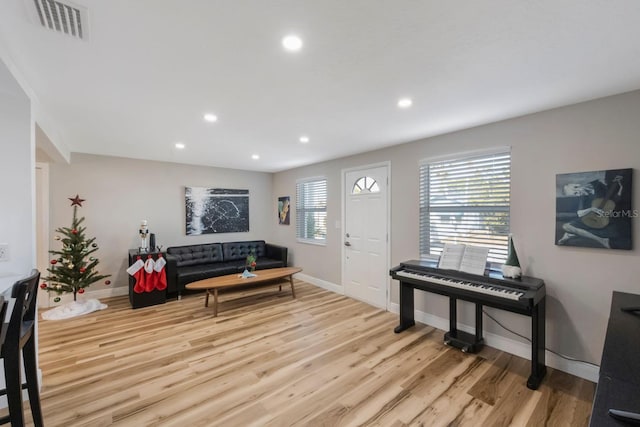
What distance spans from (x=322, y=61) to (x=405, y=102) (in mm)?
971

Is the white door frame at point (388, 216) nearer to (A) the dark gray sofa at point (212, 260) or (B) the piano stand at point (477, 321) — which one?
(B) the piano stand at point (477, 321)

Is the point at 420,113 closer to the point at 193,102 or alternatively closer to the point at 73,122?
the point at 193,102

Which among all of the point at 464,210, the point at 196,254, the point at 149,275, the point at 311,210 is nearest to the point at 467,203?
the point at 464,210

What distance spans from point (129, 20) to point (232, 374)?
2.63 m

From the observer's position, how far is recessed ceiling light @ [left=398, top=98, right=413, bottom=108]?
2358 mm

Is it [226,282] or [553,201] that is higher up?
[553,201]

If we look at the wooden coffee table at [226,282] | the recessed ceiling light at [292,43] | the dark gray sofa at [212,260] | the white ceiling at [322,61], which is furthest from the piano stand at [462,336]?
the dark gray sofa at [212,260]

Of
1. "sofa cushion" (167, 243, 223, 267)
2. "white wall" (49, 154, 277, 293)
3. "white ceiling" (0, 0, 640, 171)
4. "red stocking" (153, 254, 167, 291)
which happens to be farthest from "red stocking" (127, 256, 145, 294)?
"white ceiling" (0, 0, 640, 171)

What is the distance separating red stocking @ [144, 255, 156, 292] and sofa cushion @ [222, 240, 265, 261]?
1.49 m

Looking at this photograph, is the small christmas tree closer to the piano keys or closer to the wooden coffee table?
the wooden coffee table

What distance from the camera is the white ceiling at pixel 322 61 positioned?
4.40 feet

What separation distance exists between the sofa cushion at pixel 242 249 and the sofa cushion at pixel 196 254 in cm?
14

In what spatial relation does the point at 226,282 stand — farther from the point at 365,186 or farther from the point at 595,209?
the point at 595,209

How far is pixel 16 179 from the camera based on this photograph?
6.66 ft
